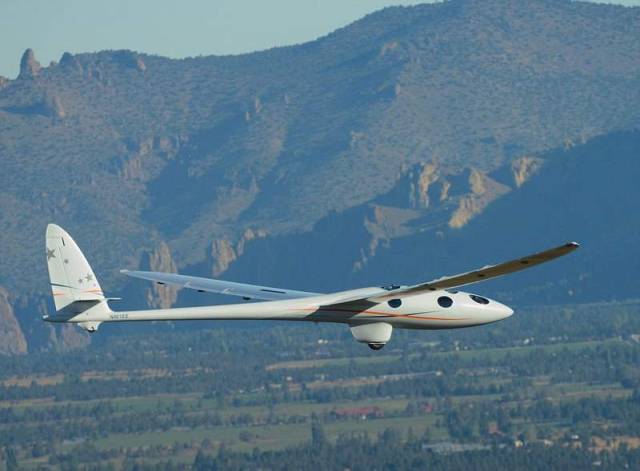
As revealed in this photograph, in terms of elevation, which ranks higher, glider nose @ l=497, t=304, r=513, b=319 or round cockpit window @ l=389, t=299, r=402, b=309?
round cockpit window @ l=389, t=299, r=402, b=309

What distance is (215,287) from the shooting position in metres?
119

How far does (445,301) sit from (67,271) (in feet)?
64.0

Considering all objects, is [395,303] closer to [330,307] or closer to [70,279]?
[330,307]

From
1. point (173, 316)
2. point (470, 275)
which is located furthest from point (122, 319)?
point (470, 275)

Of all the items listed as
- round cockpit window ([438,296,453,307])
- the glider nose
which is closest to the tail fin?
round cockpit window ([438,296,453,307])

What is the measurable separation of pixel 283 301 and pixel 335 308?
2.80m

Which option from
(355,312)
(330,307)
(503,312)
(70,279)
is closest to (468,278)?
(355,312)

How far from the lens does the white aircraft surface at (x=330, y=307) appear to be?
103125 millimetres

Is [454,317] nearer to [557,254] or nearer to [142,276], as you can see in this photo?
[557,254]

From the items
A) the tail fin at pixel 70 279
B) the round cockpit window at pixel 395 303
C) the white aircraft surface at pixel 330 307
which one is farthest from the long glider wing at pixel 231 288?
the tail fin at pixel 70 279

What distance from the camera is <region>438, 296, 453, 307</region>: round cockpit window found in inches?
4257

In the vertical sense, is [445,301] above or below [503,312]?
above

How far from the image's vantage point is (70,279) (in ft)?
340

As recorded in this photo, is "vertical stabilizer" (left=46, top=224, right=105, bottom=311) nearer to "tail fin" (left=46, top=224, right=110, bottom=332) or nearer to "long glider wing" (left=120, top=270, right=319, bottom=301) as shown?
"tail fin" (left=46, top=224, right=110, bottom=332)
